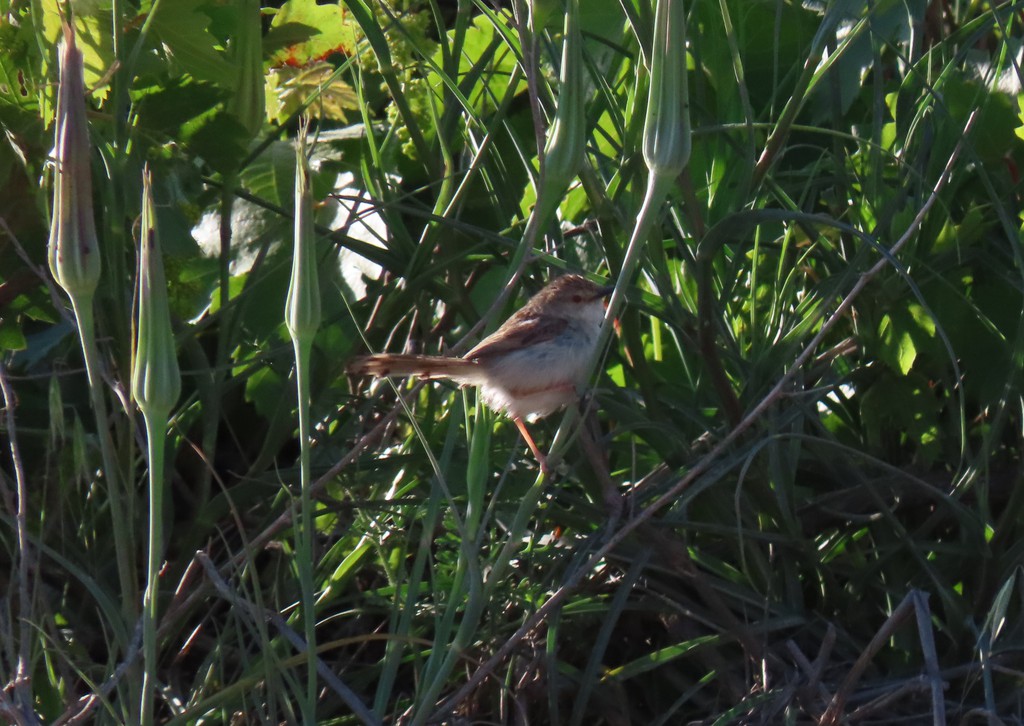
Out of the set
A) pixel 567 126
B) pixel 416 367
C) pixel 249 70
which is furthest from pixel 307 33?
pixel 567 126

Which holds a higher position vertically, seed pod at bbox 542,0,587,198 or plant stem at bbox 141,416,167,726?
seed pod at bbox 542,0,587,198

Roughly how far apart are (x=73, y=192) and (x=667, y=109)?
2.60 ft

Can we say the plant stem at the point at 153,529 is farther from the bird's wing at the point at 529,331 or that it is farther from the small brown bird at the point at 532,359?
the bird's wing at the point at 529,331

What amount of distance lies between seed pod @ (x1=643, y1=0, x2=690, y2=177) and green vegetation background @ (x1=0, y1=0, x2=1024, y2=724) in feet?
2.05

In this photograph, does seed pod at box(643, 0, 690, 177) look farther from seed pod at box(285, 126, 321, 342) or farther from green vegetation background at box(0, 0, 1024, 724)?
green vegetation background at box(0, 0, 1024, 724)

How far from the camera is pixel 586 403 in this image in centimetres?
235

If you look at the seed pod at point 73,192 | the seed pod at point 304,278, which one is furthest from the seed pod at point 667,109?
the seed pod at point 73,192

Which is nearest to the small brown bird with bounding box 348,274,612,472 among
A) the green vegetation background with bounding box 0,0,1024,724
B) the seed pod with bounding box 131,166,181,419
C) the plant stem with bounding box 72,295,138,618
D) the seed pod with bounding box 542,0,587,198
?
the green vegetation background with bounding box 0,0,1024,724

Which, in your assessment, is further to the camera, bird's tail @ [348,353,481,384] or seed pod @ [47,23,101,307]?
bird's tail @ [348,353,481,384]

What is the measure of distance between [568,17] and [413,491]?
154 centimetres

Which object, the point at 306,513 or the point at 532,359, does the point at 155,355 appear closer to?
the point at 306,513

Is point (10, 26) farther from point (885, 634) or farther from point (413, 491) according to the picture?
point (885, 634)

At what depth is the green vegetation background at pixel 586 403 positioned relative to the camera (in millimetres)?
2375

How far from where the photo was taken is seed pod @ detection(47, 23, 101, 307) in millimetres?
1464
